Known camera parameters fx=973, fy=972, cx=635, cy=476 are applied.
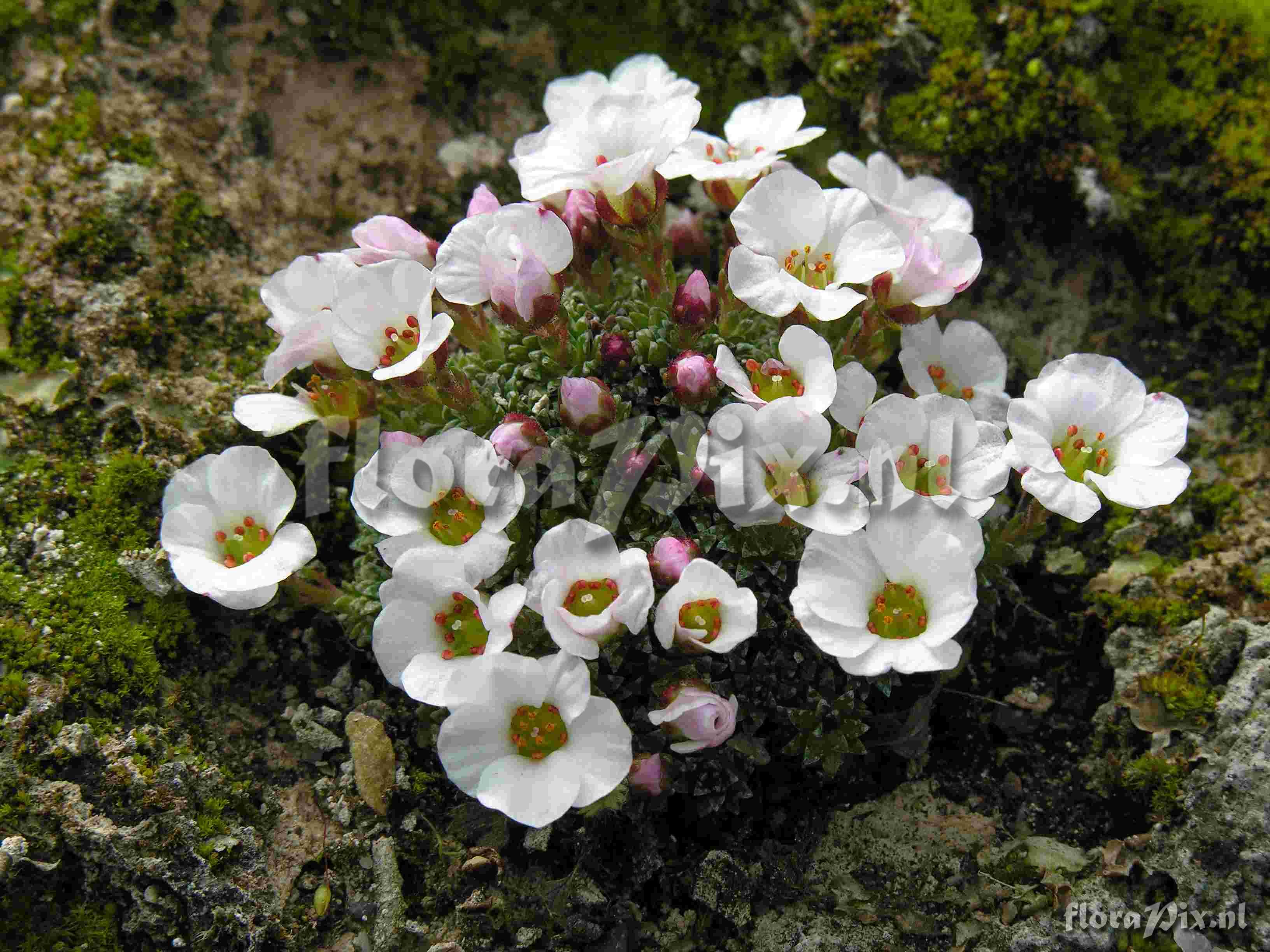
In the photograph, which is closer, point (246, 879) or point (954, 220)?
point (246, 879)

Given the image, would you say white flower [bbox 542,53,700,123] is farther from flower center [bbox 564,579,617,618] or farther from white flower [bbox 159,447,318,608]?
flower center [bbox 564,579,617,618]

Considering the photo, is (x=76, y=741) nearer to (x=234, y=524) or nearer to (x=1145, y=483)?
(x=234, y=524)

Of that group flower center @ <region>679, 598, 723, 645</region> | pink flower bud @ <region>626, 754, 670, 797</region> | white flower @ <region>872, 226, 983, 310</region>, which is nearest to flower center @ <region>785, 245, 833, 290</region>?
white flower @ <region>872, 226, 983, 310</region>

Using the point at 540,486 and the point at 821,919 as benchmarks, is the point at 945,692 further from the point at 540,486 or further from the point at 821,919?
the point at 540,486

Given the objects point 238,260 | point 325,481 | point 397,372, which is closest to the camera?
point 397,372

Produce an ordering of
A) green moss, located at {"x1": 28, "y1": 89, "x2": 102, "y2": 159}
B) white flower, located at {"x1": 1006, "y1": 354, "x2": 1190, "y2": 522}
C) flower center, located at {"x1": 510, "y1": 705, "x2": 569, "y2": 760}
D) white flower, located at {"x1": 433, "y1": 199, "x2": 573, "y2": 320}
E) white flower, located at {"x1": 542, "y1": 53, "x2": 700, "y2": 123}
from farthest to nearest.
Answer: green moss, located at {"x1": 28, "y1": 89, "x2": 102, "y2": 159} → white flower, located at {"x1": 542, "y1": 53, "x2": 700, "y2": 123} → white flower, located at {"x1": 433, "y1": 199, "x2": 573, "y2": 320} → white flower, located at {"x1": 1006, "y1": 354, "x2": 1190, "y2": 522} → flower center, located at {"x1": 510, "y1": 705, "x2": 569, "y2": 760}

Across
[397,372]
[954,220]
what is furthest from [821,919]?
[954,220]

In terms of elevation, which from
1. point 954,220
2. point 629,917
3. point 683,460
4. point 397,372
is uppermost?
point 954,220

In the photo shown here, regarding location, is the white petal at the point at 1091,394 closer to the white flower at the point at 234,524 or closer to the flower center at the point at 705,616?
the flower center at the point at 705,616
